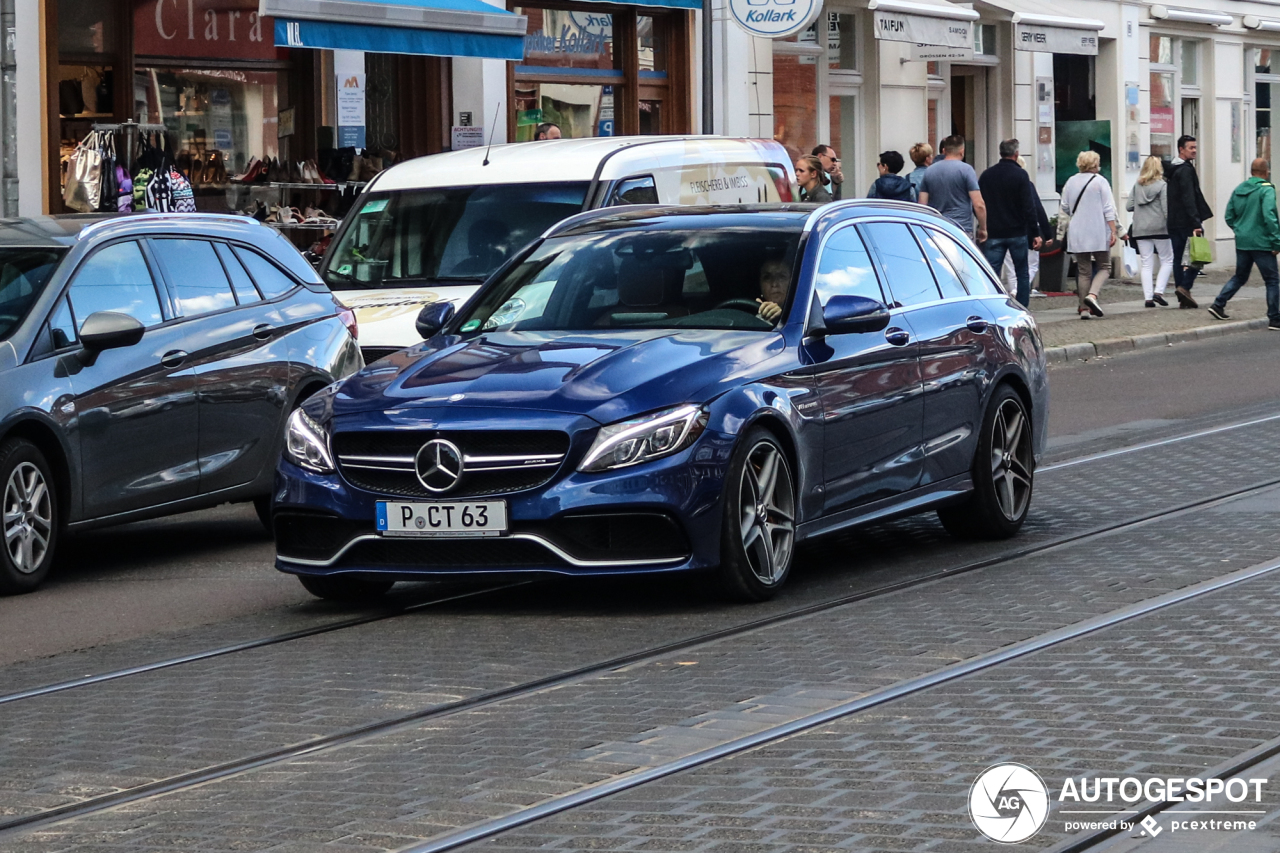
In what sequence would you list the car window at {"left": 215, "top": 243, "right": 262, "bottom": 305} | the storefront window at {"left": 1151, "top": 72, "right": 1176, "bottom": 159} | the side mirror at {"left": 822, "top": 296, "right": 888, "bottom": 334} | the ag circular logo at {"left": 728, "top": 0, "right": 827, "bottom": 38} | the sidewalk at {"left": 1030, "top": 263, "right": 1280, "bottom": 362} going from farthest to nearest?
the storefront window at {"left": 1151, "top": 72, "right": 1176, "bottom": 159} → the sidewalk at {"left": 1030, "top": 263, "right": 1280, "bottom": 362} → the ag circular logo at {"left": 728, "top": 0, "right": 827, "bottom": 38} → the car window at {"left": 215, "top": 243, "right": 262, "bottom": 305} → the side mirror at {"left": 822, "top": 296, "right": 888, "bottom": 334}

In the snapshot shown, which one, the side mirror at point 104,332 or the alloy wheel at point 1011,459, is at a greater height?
the side mirror at point 104,332

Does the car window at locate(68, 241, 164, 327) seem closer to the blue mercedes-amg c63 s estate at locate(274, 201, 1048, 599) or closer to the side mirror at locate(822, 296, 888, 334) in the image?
the blue mercedes-amg c63 s estate at locate(274, 201, 1048, 599)

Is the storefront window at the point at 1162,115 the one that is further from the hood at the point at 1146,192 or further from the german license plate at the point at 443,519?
the german license plate at the point at 443,519

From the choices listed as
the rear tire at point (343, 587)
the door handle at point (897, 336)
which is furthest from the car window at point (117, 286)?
the door handle at point (897, 336)

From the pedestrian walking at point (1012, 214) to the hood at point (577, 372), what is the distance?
51.4 ft

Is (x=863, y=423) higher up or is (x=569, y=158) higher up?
(x=569, y=158)

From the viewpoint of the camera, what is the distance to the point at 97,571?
10.1 metres

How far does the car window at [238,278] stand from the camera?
10.8 meters

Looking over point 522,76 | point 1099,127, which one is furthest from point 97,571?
→ point 1099,127

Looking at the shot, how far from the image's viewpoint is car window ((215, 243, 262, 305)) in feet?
35.4

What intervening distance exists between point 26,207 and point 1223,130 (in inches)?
963

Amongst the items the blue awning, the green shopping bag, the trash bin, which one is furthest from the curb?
the blue awning

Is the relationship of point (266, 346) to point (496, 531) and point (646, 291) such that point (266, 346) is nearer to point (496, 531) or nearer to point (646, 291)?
point (646, 291)

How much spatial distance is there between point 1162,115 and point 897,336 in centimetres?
2837
